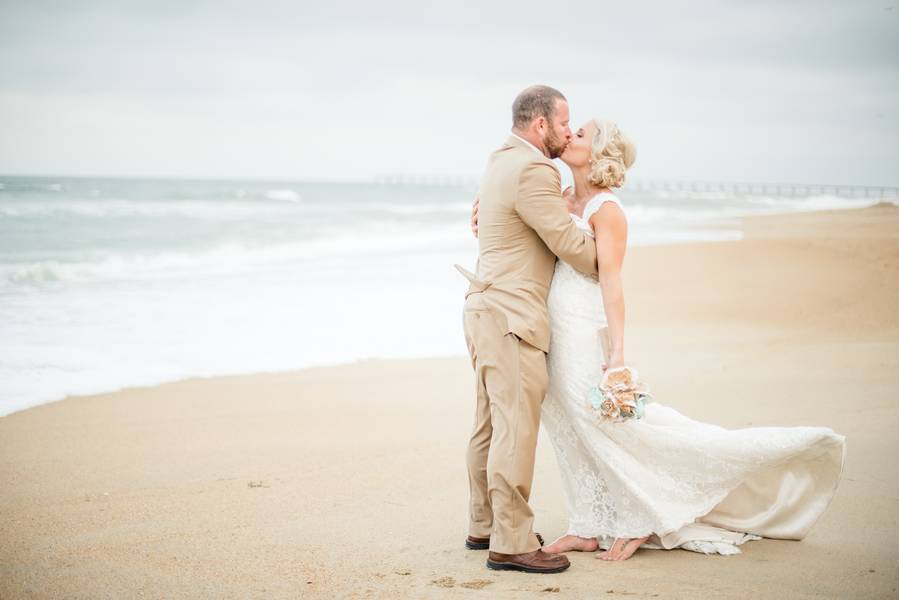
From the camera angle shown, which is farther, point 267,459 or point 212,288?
point 212,288

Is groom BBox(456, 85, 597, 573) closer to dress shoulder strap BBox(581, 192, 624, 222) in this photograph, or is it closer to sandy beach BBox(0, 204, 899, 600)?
dress shoulder strap BBox(581, 192, 624, 222)

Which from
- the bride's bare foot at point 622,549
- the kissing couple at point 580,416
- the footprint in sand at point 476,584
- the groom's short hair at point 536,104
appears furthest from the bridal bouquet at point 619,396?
the groom's short hair at point 536,104

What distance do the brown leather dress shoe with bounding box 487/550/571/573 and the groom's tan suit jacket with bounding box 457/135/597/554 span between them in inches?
1.2

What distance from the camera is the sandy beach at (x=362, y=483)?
3531 mm

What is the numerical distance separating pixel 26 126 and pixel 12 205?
517 inches

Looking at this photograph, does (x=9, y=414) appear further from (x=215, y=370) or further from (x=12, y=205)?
(x=12, y=205)

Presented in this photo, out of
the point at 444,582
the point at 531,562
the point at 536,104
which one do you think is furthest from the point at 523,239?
the point at 444,582

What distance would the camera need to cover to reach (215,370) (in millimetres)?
7914

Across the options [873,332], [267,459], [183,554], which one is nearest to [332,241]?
[873,332]

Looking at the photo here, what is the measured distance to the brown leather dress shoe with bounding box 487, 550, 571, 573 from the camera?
359 centimetres

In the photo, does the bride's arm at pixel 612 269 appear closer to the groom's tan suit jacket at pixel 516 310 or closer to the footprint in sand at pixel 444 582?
the groom's tan suit jacket at pixel 516 310

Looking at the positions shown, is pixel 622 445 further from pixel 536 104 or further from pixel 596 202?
pixel 536 104

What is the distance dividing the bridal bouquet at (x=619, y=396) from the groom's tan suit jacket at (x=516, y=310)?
10.0 inches

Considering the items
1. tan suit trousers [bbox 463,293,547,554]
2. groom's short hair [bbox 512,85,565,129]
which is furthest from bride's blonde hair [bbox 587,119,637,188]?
tan suit trousers [bbox 463,293,547,554]
